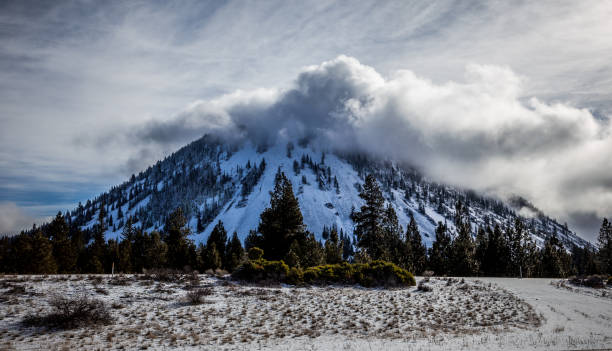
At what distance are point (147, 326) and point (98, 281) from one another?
889cm

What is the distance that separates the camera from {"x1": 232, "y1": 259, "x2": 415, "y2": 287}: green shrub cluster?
27.7 meters

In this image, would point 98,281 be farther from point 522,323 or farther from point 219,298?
point 522,323

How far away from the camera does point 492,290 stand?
25.8 metres

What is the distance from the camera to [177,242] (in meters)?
60.5

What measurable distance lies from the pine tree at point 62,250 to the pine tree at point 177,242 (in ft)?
49.7

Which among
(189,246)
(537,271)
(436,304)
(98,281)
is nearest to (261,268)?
(98,281)

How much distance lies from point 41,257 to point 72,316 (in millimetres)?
41956

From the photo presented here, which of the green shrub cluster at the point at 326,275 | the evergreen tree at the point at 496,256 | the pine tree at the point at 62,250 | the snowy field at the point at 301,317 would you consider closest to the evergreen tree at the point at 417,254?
the evergreen tree at the point at 496,256

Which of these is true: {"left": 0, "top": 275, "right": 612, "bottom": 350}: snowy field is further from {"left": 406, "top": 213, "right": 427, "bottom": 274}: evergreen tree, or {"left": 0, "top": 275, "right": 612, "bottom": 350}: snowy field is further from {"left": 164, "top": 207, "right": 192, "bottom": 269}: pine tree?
{"left": 406, "top": 213, "right": 427, "bottom": 274}: evergreen tree

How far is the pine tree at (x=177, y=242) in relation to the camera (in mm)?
59541

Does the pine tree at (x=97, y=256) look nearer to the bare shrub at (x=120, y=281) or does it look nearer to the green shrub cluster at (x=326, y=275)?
the bare shrub at (x=120, y=281)

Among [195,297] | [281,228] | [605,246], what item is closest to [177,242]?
[281,228]

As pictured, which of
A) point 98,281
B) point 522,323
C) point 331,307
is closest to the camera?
point 522,323

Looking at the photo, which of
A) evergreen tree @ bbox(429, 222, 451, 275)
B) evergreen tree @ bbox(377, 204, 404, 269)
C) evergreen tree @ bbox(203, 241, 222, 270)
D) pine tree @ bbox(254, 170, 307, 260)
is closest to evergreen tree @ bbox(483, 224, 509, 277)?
evergreen tree @ bbox(429, 222, 451, 275)
